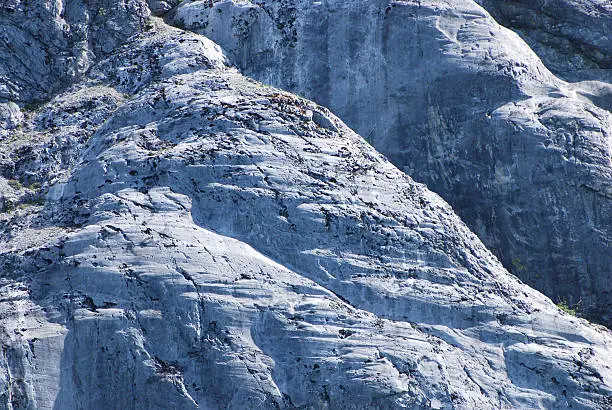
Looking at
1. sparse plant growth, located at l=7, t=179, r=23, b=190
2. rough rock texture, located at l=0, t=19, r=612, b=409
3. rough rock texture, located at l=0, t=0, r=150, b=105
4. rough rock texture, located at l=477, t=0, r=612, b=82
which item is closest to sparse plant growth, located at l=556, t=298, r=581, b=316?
rough rock texture, located at l=0, t=19, r=612, b=409

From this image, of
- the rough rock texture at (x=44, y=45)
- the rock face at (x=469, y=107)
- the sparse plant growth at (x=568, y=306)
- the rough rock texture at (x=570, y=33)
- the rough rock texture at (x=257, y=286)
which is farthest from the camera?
the rough rock texture at (x=570, y=33)

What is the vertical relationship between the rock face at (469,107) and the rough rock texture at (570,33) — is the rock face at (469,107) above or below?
below

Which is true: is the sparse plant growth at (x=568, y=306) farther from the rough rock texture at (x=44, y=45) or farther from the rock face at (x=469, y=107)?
the rough rock texture at (x=44, y=45)

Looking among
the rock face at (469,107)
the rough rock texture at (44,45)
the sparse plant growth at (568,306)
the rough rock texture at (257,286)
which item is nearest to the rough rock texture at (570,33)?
the rock face at (469,107)

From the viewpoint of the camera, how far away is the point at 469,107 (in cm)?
2216

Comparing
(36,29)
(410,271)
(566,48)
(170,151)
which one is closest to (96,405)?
(170,151)

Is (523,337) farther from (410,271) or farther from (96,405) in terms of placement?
(96,405)

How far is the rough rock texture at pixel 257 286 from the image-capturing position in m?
16.2

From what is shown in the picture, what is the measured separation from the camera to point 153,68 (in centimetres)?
2223

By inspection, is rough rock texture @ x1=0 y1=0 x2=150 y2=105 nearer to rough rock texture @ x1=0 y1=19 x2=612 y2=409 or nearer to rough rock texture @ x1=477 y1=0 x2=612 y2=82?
rough rock texture @ x1=0 y1=19 x2=612 y2=409

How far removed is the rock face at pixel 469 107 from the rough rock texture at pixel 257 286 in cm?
267

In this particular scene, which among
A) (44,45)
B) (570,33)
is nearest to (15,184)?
(44,45)

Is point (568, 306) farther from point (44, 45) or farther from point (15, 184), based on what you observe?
point (44, 45)

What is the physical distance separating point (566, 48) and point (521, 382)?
40.6 feet
